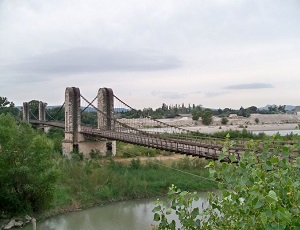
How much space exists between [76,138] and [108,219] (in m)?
14.3

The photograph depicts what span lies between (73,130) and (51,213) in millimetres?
14049

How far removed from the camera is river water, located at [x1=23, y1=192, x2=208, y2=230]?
56.2ft

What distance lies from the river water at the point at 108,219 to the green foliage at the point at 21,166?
1383 millimetres

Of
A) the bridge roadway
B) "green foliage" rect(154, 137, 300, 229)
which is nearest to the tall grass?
the bridge roadway

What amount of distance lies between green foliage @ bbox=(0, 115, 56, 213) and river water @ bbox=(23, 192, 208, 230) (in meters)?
1.38

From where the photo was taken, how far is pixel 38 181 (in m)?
16.4

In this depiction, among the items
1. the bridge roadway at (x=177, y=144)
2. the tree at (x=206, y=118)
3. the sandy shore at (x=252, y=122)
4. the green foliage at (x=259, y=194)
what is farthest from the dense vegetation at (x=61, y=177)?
the tree at (x=206, y=118)

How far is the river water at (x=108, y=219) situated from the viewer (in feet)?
56.2

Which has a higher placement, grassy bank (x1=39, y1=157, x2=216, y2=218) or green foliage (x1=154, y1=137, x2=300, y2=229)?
green foliage (x1=154, y1=137, x2=300, y2=229)

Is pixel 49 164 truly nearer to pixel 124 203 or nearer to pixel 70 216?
pixel 70 216

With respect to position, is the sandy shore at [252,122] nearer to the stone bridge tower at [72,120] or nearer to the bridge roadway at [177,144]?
the stone bridge tower at [72,120]

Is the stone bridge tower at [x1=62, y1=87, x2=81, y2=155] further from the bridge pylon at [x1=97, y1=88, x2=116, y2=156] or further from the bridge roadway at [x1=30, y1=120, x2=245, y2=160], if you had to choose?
the bridge pylon at [x1=97, y1=88, x2=116, y2=156]

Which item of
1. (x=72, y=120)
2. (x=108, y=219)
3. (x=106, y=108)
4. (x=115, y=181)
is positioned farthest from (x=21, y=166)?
(x=106, y=108)

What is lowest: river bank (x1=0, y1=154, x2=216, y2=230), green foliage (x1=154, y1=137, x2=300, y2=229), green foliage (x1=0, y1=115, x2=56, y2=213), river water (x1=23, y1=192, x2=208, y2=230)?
river water (x1=23, y1=192, x2=208, y2=230)
